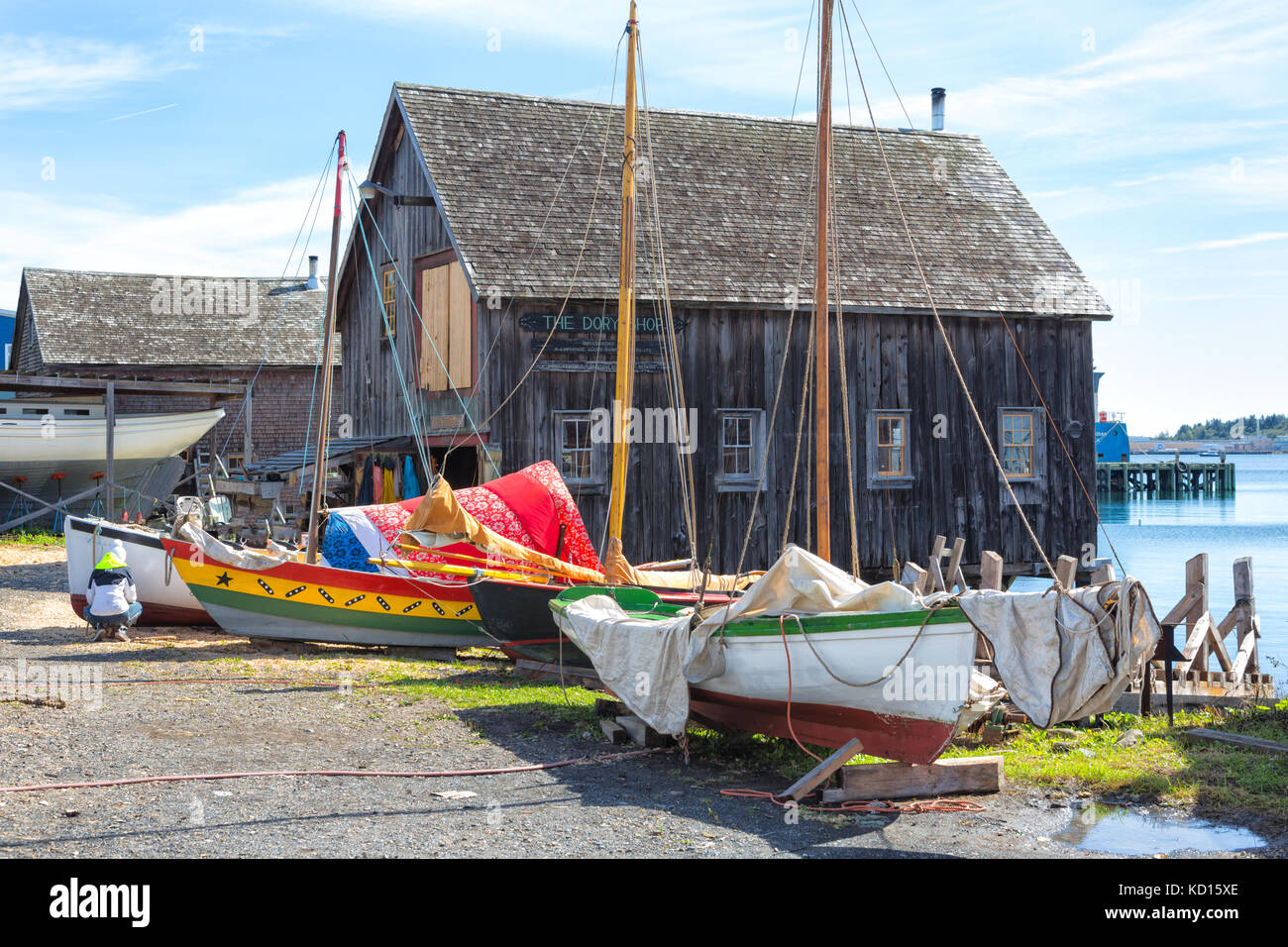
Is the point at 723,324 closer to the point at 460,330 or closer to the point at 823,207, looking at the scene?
the point at 460,330

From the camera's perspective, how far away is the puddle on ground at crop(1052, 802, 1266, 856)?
752 cm

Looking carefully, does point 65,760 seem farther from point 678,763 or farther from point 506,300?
point 506,300

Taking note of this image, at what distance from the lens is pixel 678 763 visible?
991 centimetres

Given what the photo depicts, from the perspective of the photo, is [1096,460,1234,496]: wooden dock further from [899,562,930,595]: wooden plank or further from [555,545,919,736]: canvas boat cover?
[555,545,919,736]: canvas boat cover

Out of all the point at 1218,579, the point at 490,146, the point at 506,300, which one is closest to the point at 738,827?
the point at 506,300

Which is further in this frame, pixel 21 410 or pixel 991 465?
pixel 21 410

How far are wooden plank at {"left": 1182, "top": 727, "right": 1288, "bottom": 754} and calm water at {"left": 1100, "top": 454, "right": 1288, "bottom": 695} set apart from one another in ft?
11.4

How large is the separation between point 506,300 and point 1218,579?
26.4 meters

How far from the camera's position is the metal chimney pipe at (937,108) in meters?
29.6

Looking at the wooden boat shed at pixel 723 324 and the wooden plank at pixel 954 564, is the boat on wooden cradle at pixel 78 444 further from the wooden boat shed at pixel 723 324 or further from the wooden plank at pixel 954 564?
the wooden plank at pixel 954 564

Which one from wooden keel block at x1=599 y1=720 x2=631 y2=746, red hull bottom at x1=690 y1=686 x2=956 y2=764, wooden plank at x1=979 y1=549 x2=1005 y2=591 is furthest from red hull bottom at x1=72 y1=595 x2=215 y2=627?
wooden plank at x1=979 y1=549 x2=1005 y2=591

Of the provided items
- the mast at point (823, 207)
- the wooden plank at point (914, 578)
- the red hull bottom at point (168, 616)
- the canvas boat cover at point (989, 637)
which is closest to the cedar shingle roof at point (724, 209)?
the wooden plank at point (914, 578)

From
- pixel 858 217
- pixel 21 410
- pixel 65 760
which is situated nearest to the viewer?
pixel 65 760
